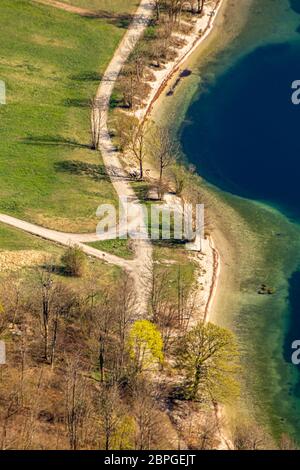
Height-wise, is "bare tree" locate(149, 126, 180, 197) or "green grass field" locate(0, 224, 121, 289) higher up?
"bare tree" locate(149, 126, 180, 197)

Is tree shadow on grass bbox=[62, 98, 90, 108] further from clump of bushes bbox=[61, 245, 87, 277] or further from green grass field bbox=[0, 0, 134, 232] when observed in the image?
clump of bushes bbox=[61, 245, 87, 277]

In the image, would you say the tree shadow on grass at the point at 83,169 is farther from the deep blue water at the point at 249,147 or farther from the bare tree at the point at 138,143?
the deep blue water at the point at 249,147

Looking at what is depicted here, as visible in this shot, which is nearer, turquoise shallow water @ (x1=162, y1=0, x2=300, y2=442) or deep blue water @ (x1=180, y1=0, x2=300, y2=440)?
A: turquoise shallow water @ (x1=162, y1=0, x2=300, y2=442)

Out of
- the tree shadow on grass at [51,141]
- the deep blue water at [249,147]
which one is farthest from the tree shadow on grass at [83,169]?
the deep blue water at [249,147]

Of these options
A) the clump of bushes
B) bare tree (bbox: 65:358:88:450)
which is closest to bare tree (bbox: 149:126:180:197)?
the clump of bushes

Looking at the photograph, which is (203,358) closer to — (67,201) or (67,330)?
(67,330)

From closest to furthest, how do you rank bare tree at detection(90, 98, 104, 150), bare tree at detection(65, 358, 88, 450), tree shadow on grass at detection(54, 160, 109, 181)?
bare tree at detection(65, 358, 88, 450)
tree shadow on grass at detection(54, 160, 109, 181)
bare tree at detection(90, 98, 104, 150)
